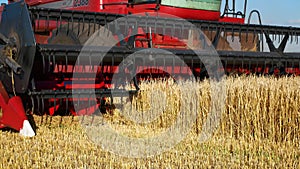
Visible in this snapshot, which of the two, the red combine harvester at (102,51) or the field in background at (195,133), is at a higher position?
the red combine harvester at (102,51)

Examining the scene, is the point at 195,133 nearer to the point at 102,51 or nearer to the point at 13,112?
the point at 102,51

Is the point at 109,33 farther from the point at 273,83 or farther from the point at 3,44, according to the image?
the point at 273,83

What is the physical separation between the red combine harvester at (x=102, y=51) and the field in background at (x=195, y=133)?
25 centimetres

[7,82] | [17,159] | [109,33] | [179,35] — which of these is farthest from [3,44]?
[179,35]

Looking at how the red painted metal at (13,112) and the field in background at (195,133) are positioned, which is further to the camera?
the red painted metal at (13,112)

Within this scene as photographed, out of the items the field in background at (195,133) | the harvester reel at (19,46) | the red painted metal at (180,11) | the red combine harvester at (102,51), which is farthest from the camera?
the red painted metal at (180,11)

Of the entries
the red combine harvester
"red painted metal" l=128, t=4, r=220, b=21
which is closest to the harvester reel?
the red combine harvester

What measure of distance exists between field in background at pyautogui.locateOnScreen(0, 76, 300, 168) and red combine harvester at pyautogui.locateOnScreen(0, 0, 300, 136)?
0.25 m

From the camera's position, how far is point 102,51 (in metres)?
4.61

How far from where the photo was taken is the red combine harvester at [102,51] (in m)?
4.34

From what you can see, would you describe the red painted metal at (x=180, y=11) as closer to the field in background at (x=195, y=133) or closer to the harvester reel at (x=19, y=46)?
the field in background at (x=195, y=133)

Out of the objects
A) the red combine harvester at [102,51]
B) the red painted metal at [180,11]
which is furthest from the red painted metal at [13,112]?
the red painted metal at [180,11]

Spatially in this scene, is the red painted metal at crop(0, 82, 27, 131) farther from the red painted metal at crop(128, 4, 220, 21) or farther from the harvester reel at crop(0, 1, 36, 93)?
the red painted metal at crop(128, 4, 220, 21)

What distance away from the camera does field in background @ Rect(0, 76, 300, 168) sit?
3.32 meters
